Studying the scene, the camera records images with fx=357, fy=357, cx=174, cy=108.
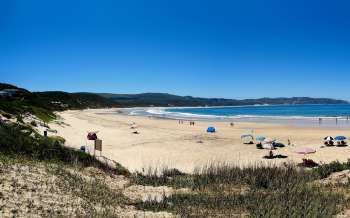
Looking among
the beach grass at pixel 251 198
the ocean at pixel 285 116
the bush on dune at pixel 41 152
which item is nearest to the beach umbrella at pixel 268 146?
the beach grass at pixel 251 198

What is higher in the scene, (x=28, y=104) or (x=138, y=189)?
(x=28, y=104)

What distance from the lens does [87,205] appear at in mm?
7102

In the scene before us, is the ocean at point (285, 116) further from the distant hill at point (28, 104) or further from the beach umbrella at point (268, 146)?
the beach umbrella at point (268, 146)

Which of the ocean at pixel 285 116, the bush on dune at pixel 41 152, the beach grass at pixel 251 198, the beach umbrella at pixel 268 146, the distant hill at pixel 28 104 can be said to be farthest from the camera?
the ocean at pixel 285 116

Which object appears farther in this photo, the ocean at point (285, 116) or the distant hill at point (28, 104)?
the ocean at point (285, 116)

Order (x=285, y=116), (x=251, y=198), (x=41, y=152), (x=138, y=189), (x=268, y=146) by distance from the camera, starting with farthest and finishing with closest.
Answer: (x=285, y=116) < (x=268, y=146) < (x=41, y=152) < (x=138, y=189) < (x=251, y=198)

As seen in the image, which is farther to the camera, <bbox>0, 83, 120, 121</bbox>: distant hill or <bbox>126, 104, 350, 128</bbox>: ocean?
<bbox>126, 104, 350, 128</bbox>: ocean

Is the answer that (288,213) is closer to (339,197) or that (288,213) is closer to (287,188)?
(287,188)

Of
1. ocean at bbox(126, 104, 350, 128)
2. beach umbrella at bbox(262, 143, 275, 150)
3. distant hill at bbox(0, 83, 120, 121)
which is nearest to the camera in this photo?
beach umbrella at bbox(262, 143, 275, 150)

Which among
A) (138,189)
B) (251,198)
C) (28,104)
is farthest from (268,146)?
(28,104)

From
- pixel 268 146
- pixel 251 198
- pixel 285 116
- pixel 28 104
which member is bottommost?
pixel 285 116

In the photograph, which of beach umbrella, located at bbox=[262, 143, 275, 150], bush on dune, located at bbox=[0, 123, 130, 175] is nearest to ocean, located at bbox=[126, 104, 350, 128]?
beach umbrella, located at bbox=[262, 143, 275, 150]

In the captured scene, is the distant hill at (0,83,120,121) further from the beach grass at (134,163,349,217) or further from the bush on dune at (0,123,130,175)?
the beach grass at (134,163,349,217)

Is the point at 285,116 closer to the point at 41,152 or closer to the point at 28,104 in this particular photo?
the point at 28,104
